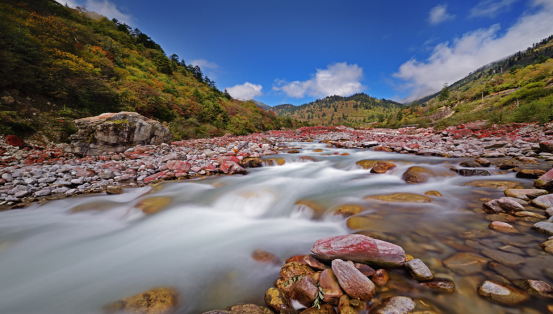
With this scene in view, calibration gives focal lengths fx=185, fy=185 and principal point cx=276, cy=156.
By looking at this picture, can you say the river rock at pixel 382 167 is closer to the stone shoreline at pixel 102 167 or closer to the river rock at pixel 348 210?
the river rock at pixel 348 210

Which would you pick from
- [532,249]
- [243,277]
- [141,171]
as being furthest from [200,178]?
[532,249]

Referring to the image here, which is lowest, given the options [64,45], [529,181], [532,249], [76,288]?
[76,288]

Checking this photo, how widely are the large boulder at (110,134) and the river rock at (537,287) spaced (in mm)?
14151

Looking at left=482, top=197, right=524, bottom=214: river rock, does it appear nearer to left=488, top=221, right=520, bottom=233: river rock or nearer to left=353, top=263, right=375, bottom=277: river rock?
left=488, top=221, right=520, bottom=233: river rock

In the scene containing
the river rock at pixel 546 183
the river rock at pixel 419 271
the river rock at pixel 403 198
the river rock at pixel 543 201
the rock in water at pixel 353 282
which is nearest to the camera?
the rock in water at pixel 353 282

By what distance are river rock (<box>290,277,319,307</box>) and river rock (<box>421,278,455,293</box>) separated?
122 cm

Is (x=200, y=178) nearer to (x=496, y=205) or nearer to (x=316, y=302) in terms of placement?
(x=316, y=302)

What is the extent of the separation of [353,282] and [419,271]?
83 centimetres

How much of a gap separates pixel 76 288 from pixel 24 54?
15572 millimetres

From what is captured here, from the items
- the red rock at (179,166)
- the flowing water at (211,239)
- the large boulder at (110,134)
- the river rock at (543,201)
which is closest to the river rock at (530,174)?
the flowing water at (211,239)

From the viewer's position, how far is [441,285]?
6.50ft

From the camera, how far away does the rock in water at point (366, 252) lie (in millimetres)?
2330

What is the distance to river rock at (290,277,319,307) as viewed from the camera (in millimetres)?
1992

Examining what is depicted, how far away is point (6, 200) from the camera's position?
196 inches
